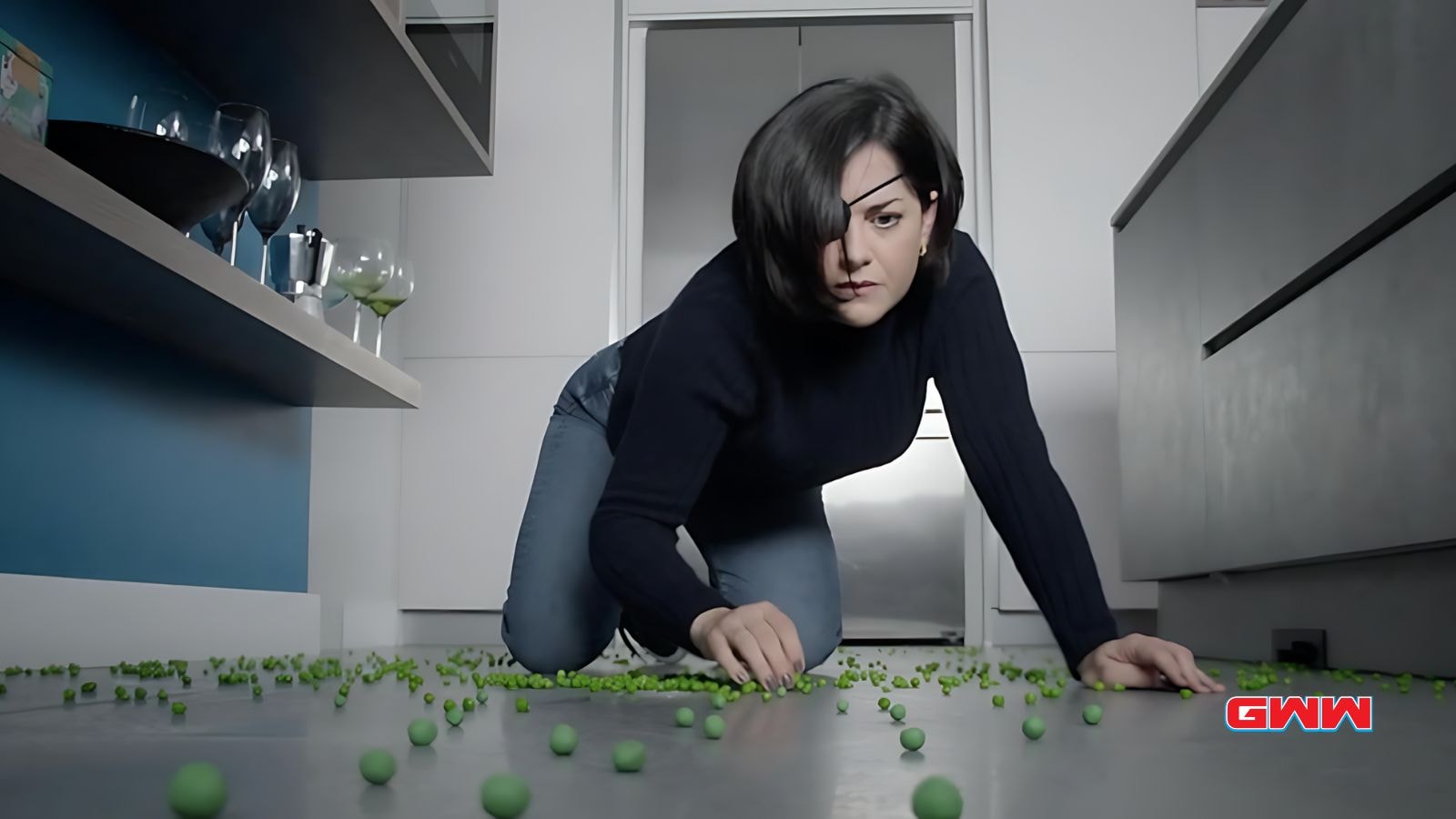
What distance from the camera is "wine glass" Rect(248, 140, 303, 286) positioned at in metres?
1.96

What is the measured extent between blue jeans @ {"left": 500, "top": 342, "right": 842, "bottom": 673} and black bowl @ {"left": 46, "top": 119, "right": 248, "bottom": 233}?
54 cm

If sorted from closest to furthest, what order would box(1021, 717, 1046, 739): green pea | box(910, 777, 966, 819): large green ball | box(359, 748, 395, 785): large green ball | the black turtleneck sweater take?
box(910, 777, 966, 819): large green ball → box(359, 748, 395, 785): large green ball → box(1021, 717, 1046, 739): green pea → the black turtleneck sweater

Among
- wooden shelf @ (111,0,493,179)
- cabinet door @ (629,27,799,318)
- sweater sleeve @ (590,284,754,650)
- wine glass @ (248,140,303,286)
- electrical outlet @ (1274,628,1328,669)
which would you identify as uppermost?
cabinet door @ (629,27,799,318)

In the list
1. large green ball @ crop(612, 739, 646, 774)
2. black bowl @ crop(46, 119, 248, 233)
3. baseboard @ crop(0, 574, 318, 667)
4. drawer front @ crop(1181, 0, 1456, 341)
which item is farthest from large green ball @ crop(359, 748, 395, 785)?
drawer front @ crop(1181, 0, 1456, 341)

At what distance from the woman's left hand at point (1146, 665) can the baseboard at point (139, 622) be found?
1330 mm

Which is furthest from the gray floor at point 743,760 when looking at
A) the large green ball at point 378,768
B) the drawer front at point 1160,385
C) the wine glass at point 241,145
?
the drawer front at point 1160,385

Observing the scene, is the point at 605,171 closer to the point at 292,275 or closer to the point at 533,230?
the point at 533,230

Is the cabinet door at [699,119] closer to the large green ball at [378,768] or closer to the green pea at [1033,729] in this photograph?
the green pea at [1033,729]

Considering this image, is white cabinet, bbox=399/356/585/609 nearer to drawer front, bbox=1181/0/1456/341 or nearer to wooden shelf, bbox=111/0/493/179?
wooden shelf, bbox=111/0/493/179

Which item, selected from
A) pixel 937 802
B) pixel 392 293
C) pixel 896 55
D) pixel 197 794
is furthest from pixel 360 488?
pixel 937 802

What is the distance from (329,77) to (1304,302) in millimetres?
1638

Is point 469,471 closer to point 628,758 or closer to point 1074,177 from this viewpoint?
point 1074,177

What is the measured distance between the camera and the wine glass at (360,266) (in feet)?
7.41

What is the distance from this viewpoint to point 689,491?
1.22m
